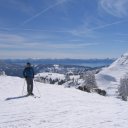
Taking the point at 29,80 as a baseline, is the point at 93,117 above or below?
below

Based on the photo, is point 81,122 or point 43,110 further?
point 43,110

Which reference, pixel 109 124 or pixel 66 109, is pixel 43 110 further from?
pixel 109 124

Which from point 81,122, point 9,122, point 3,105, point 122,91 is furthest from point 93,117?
point 122,91

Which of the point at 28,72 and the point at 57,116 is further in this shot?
the point at 28,72

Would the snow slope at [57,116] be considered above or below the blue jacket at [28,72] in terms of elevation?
below

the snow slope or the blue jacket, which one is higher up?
the blue jacket

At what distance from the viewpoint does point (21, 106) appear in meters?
20.8

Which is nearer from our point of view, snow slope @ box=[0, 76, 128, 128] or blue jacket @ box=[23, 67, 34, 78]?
snow slope @ box=[0, 76, 128, 128]

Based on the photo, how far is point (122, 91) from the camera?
126625 mm

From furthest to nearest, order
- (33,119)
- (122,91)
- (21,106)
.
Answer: (122,91) < (21,106) < (33,119)

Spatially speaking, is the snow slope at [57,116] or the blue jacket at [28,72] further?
the blue jacket at [28,72]

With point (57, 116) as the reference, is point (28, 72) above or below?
above

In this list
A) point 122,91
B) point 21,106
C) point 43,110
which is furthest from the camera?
point 122,91

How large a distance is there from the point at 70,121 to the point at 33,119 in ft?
6.61
